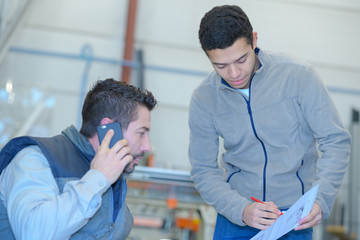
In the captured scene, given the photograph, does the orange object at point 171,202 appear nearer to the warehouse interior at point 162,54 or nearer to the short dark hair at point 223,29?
the warehouse interior at point 162,54

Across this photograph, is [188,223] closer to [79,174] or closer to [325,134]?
[325,134]

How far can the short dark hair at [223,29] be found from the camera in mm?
1500

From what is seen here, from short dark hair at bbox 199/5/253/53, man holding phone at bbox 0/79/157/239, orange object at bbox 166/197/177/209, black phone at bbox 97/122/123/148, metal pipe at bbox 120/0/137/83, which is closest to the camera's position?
man holding phone at bbox 0/79/157/239

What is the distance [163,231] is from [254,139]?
3.25 metres

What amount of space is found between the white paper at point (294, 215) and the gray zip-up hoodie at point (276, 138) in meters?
0.21

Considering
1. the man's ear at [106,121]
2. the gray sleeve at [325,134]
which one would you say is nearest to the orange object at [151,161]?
the gray sleeve at [325,134]

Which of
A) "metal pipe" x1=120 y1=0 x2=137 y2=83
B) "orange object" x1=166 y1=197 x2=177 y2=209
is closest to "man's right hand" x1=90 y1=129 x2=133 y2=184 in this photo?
"orange object" x1=166 y1=197 x2=177 y2=209

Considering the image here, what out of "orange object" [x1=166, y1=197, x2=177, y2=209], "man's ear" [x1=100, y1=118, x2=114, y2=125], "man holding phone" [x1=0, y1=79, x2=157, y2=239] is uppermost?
"man's ear" [x1=100, y1=118, x2=114, y2=125]

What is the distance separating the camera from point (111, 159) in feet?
4.20

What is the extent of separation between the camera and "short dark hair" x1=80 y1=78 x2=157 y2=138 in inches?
56.4

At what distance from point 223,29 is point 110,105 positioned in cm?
40

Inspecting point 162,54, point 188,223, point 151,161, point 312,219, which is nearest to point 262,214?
point 312,219

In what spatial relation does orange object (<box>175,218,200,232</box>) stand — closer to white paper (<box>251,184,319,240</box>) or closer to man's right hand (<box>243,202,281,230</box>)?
man's right hand (<box>243,202,281,230</box>)

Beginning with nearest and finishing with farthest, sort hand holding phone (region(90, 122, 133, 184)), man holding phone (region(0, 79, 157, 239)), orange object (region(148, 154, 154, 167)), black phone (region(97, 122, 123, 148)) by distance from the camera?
man holding phone (region(0, 79, 157, 239))
hand holding phone (region(90, 122, 133, 184))
black phone (region(97, 122, 123, 148))
orange object (region(148, 154, 154, 167))
